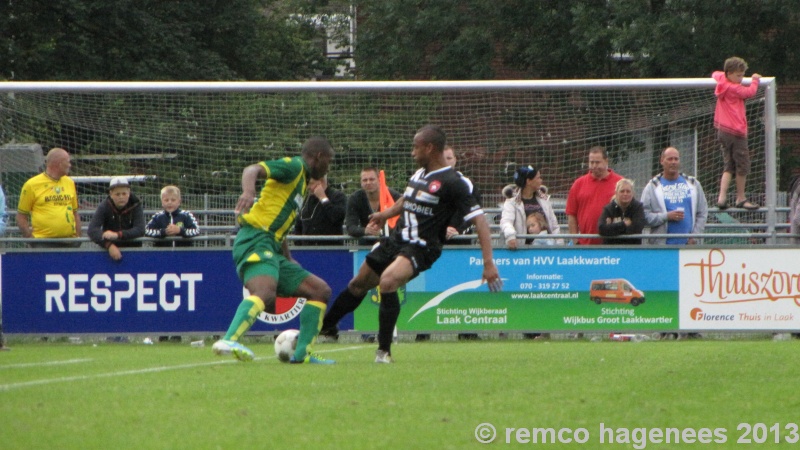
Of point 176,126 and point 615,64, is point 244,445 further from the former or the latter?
point 615,64

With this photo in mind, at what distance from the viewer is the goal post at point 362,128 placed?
15789 millimetres

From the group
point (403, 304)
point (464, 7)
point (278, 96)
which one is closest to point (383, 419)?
point (403, 304)

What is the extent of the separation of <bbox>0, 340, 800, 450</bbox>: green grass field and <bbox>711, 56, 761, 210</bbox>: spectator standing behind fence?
4.76m

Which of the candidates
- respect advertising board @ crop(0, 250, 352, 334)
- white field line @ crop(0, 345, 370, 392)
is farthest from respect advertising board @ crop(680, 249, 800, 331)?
white field line @ crop(0, 345, 370, 392)

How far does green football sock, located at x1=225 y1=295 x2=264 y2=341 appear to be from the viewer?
9008 millimetres

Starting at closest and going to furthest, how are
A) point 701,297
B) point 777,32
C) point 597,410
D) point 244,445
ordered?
point 244,445, point 597,410, point 701,297, point 777,32

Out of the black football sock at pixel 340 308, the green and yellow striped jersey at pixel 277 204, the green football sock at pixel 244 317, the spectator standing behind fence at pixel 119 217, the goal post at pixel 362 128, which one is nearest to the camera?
the green football sock at pixel 244 317

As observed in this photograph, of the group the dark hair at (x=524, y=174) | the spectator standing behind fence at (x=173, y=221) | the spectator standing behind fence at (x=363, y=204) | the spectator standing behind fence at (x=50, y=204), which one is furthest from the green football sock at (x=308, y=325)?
the spectator standing behind fence at (x=50, y=204)

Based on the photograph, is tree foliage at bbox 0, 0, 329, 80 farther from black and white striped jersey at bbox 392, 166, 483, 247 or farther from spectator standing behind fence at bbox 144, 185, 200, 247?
black and white striped jersey at bbox 392, 166, 483, 247

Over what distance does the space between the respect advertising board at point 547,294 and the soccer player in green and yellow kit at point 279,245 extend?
471 cm

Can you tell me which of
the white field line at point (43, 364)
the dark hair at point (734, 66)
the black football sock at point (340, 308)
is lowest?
the white field line at point (43, 364)

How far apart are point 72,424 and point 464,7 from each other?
29.8 m

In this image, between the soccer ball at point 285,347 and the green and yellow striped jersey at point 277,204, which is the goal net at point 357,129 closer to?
the green and yellow striped jersey at point 277,204

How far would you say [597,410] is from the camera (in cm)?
638
